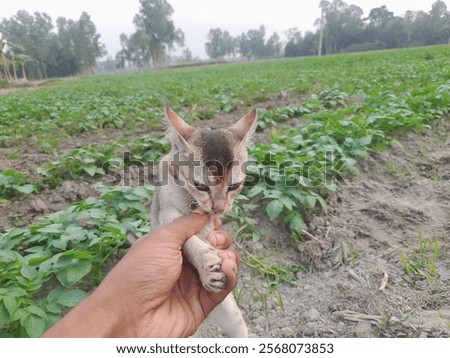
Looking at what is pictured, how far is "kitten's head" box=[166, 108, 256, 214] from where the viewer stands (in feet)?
8.84

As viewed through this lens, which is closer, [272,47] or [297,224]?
[297,224]

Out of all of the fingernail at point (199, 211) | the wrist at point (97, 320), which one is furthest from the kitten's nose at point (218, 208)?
the wrist at point (97, 320)

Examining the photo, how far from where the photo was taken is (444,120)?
24.0ft

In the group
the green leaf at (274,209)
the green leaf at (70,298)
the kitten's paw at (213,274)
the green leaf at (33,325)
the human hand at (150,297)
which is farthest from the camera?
the green leaf at (274,209)

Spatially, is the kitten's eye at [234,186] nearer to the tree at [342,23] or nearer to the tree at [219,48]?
the tree at [342,23]

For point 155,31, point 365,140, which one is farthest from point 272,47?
point 365,140

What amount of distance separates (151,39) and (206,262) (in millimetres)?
98463

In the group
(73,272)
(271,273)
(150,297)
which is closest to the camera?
(150,297)

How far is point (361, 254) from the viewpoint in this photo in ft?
12.1

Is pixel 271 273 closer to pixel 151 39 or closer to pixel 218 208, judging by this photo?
pixel 218 208

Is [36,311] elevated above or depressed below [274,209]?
below

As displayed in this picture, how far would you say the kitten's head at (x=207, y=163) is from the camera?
269 centimetres

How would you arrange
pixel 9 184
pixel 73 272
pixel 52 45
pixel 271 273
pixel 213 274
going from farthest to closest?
pixel 52 45 → pixel 9 184 → pixel 271 273 → pixel 73 272 → pixel 213 274

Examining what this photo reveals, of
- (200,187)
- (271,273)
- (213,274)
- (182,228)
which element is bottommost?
(271,273)
